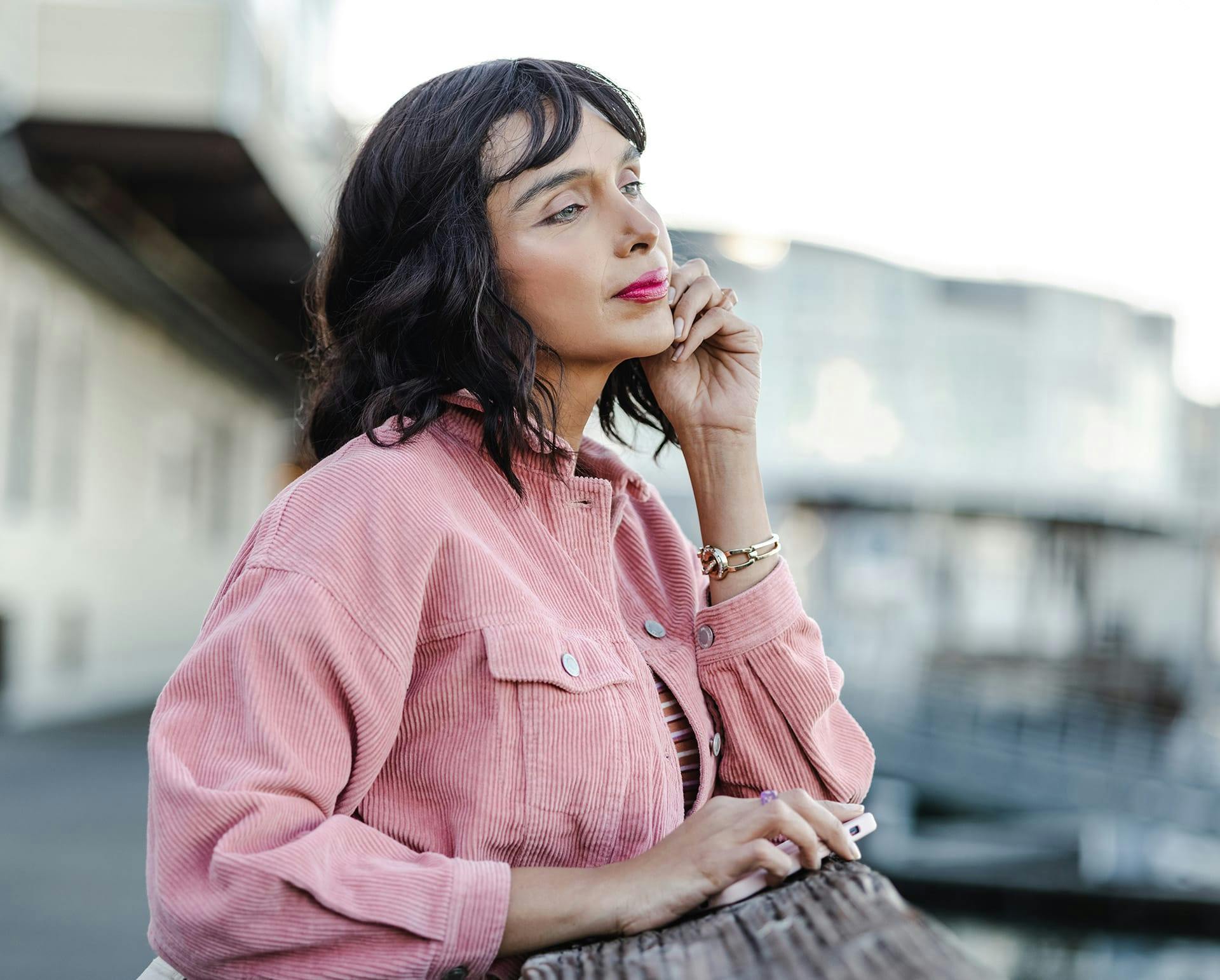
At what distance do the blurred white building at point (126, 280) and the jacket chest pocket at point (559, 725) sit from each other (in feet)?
26.6

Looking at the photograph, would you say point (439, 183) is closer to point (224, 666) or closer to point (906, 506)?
point (224, 666)

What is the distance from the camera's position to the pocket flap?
1.49m

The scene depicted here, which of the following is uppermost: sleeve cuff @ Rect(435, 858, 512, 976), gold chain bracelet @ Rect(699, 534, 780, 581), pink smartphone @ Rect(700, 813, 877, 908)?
gold chain bracelet @ Rect(699, 534, 780, 581)

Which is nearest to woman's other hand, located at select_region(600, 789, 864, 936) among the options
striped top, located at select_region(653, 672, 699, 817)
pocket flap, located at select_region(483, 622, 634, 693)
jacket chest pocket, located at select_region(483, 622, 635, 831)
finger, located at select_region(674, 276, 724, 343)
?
jacket chest pocket, located at select_region(483, 622, 635, 831)

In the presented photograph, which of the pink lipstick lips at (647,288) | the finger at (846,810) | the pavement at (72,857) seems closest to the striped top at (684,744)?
the finger at (846,810)

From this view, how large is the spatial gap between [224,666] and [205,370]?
1672 centimetres

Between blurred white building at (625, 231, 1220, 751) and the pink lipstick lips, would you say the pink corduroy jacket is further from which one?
blurred white building at (625, 231, 1220, 751)

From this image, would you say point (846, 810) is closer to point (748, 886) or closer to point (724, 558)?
point (748, 886)

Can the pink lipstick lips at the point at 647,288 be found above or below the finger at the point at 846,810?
above

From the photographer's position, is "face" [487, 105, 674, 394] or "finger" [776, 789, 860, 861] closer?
"finger" [776, 789, 860, 861]

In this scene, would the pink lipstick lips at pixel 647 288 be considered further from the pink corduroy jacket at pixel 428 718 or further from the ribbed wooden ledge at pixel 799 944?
the ribbed wooden ledge at pixel 799 944

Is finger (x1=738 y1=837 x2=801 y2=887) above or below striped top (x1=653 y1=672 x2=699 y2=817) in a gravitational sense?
above

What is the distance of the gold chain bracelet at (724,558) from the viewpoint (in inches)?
74.0

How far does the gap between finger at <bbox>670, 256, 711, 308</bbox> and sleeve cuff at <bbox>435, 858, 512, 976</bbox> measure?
1.03 metres
